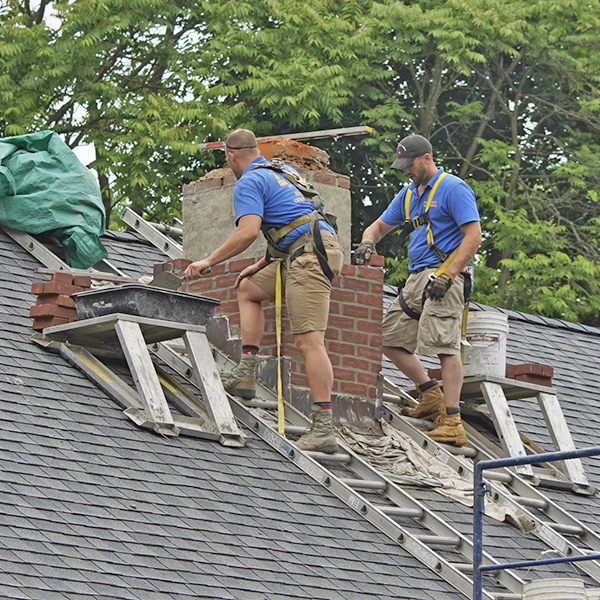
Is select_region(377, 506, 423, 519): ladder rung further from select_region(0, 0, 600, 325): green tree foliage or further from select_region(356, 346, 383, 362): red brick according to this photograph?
select_region(0, 0, 600, 325): green tree foliage

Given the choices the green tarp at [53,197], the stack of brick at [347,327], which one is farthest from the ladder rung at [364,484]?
the green tarp at [53,197]

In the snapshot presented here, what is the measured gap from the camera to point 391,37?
20969mm

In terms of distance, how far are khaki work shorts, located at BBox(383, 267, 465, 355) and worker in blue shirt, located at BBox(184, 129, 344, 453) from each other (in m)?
0.83

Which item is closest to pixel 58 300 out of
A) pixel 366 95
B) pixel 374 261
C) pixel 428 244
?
pixel 374 261

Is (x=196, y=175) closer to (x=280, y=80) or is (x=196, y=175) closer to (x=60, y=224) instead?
(x=280, y=80)

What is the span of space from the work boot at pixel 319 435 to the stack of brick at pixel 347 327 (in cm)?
57

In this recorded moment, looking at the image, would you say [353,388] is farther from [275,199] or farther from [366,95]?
[366,95]

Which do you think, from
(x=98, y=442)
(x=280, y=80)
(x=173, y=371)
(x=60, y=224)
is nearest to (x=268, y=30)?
(x=280, y=80)

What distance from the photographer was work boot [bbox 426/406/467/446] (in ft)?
23.2

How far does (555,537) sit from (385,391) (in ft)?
5.90

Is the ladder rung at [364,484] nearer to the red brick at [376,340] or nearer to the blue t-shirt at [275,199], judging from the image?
the red brick at [376,340]

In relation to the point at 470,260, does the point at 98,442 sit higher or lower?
lower

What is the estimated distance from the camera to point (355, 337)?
707 cm

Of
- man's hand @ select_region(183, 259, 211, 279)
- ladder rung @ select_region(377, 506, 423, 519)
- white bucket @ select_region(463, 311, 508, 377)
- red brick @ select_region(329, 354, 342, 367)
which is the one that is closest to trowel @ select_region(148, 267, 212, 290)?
man's hand @ select_region(183, 259, 211, 279)
